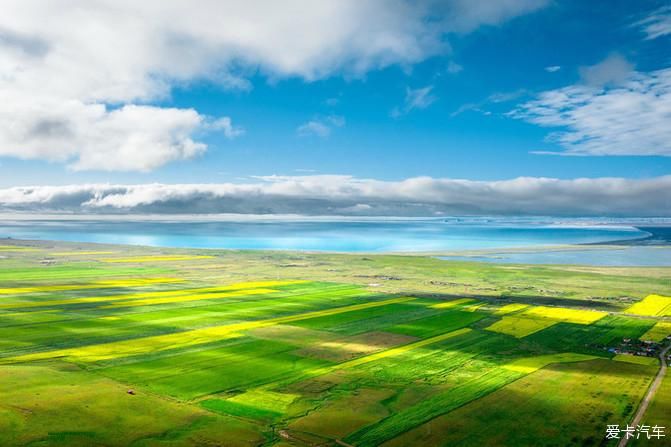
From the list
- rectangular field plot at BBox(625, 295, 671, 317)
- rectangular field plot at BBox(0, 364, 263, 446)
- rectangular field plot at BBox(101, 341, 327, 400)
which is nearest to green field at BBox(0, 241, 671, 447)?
rectangular field plot at BBox(0, 364, 263, 446)

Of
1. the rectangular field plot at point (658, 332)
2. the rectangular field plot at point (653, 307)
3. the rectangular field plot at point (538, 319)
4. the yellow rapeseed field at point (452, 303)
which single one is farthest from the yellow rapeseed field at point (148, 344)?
the rectangular field plot at point (653, 307)

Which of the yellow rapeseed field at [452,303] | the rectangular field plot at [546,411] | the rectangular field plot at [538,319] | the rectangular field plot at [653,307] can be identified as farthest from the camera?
the yellow rapeseed field at [452,303]

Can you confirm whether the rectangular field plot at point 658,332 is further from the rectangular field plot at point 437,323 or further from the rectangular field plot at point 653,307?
the rectangular field plot at point 437,323

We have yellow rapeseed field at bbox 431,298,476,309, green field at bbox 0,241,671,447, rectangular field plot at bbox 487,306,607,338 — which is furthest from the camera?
yellow rapeseed field at bbox 431,298,476,309

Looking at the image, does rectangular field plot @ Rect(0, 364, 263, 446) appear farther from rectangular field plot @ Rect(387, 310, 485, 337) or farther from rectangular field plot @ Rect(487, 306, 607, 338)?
rectangular field plot @ Rect(487, 306, 607, 338)

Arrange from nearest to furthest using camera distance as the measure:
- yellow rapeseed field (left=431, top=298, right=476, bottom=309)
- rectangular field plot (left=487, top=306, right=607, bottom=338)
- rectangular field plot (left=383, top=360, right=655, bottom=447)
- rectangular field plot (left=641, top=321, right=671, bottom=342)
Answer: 1. rectangular field plot (left=383, top=360, right=655, bottom=447)
2. rectangular field plot (left=641, top=321, right=671, bottom=342)
3. rectangular field plot (left=487, top=306, right=607, bottom=338)
4. yellow rapeseed field (left=431, top=298, right=476, bottom=309)

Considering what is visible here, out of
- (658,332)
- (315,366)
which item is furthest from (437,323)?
(658,332)

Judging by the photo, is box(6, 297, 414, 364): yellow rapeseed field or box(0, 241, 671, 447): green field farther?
box(6, 297, 414, 364): yellow rapeseed field

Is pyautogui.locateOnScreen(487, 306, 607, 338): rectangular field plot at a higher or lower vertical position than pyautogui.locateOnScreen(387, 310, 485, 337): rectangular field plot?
lower

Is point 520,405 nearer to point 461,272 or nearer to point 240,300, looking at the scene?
point 240,300
